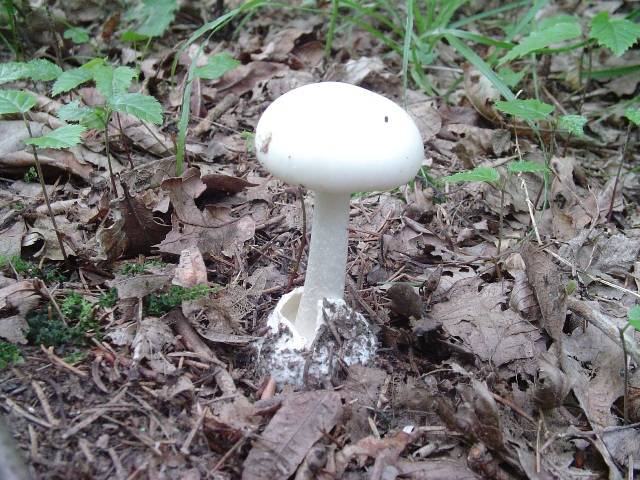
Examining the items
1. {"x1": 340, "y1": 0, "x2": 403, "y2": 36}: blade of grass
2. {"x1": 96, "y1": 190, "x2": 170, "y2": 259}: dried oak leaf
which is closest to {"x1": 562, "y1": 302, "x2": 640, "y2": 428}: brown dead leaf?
{"x1": 96, "y1": 190, "x2": 170, "y2": 259}: dried oak leaf

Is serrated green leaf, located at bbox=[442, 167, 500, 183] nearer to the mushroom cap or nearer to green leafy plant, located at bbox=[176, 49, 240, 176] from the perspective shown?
the mushroom cap

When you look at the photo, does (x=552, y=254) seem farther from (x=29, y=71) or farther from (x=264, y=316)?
(x=29, y=71)

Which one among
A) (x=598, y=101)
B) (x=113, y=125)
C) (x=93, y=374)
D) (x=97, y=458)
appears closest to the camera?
(x=97, y=458)

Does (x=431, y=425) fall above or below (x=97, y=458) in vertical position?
below

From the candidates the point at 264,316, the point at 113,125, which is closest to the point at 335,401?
the point at 264,316

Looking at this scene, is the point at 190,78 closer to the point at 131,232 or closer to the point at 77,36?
the point at 131,232

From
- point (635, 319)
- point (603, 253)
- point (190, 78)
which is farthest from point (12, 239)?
point (603, 253)

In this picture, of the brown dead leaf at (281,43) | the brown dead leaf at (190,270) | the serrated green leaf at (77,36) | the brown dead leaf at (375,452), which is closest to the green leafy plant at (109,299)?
the brown dead leaf at (190,270)

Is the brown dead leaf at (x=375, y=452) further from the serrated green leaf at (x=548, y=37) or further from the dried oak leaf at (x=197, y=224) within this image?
the serrated green leaf at (x=548, y=37)
